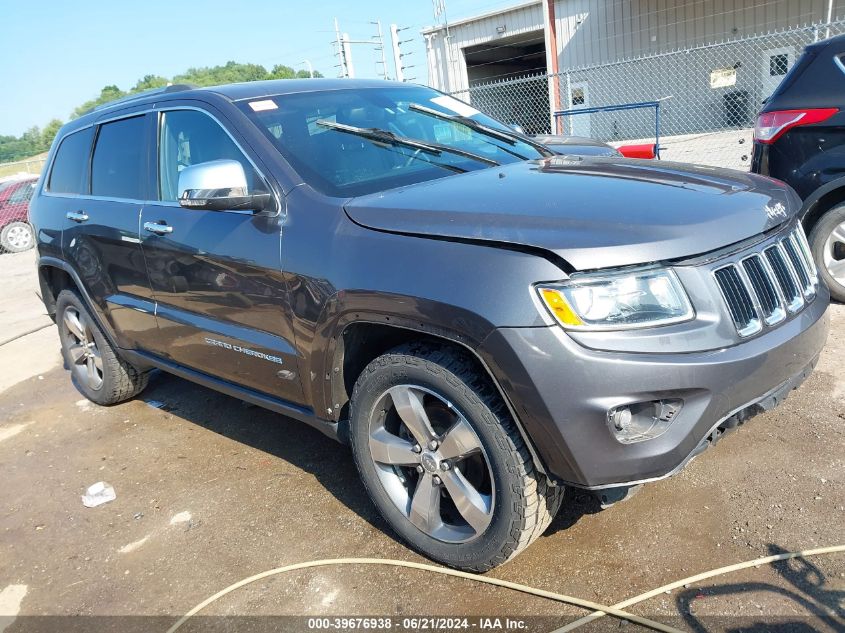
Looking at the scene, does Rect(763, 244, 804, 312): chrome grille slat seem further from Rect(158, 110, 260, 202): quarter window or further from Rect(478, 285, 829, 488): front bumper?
Rect(158, 110, 260, 202): quarter window

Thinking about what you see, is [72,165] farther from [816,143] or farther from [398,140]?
[816,143]

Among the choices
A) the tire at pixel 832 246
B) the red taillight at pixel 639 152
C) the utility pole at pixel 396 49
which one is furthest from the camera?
the utility pole at pixel 396 49

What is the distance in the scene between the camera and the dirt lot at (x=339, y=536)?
8.04ft

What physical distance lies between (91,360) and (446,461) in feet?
11.2

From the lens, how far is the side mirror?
2783 millimetres

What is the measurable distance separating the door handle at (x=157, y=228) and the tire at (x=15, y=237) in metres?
13.7

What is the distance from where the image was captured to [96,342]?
4.66 meters

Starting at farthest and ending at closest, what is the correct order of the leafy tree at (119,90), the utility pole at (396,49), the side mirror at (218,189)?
the leafy tree at (119,90)
the utility pole at (396,49)
the side mirror at (218,189)

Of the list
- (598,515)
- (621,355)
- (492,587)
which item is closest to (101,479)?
(492,587)

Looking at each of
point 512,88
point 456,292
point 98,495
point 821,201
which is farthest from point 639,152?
point 512,88

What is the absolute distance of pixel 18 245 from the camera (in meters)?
15.4

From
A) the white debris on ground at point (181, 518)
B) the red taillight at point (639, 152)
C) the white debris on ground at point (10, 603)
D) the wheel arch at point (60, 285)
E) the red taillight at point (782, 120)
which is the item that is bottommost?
the white debris on ground at point (181, 518)

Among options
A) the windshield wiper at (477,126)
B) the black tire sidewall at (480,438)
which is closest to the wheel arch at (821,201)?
the windshield wiper at (477,126)

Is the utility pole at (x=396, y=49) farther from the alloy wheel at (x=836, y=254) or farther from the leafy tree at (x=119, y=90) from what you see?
the leafy tree at (x=119, y=90)
